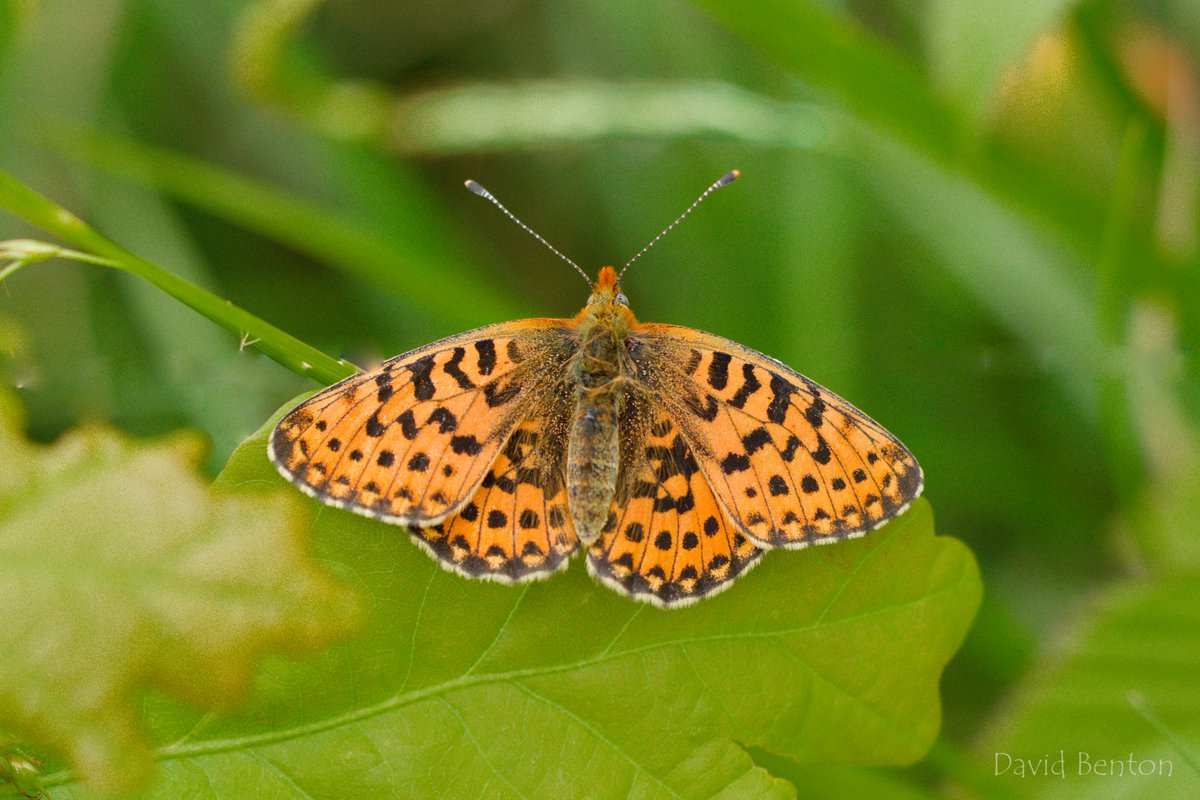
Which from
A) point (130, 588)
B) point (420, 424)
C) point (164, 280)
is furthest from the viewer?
point (420, 424)

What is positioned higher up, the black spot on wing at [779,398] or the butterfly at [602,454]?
the black spot on wing at [779,398]

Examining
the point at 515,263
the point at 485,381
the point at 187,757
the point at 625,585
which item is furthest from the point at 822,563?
the point at 515,263

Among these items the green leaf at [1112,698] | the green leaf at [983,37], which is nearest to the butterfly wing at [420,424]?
the green leaf at [983,37]

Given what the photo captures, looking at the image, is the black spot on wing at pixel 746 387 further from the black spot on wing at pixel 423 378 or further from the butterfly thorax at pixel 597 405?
the black spot on wing at pixel 423 378

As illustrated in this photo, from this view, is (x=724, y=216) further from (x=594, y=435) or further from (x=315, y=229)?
(x=594, y=435)

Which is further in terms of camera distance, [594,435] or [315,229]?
[315,229]

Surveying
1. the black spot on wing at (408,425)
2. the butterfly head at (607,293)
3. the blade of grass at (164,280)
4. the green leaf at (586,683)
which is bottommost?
the green leaf at (586,683)

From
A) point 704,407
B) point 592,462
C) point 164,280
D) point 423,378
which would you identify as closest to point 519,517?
point 592,462

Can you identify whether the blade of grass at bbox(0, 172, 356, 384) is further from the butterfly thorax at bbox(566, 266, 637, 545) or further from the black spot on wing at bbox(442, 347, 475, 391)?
the butterfly thorax at bbox(566, 266, 637, 545)
